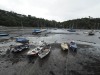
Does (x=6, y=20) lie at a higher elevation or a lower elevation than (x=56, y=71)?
higher

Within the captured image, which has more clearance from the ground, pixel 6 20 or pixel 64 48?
pixel 6 20

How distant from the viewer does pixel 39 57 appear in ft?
96.9

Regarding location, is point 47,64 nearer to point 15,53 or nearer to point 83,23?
point 15,53

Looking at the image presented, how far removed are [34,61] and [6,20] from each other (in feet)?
386

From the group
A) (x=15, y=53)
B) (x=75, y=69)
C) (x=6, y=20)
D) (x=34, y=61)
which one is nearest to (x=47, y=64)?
(x=34, y=61)

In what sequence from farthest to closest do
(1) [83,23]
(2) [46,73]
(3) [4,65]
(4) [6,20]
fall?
(1) [83,23]
(4) [6,20]
(3) [4,65]
(2) [46,73]

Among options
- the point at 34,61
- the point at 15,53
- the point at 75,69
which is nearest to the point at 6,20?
the point at 15,53

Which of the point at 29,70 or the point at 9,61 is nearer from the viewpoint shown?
the point at 29,70

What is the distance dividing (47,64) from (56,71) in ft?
14.0

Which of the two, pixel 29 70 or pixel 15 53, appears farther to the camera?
pixel 15 53

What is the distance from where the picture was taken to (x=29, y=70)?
2306cm

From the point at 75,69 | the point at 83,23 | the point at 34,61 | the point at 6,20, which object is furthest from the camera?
the point at 83,23

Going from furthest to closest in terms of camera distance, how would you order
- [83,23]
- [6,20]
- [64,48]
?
[83,23] → [6,20] → [64,48]

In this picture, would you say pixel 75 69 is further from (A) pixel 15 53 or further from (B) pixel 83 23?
(B) pixel 83 23
